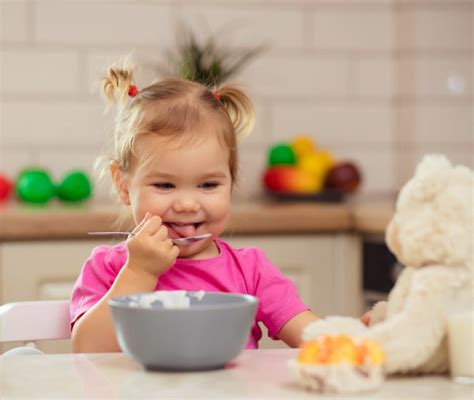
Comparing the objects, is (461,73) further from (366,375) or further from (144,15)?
(366,375)

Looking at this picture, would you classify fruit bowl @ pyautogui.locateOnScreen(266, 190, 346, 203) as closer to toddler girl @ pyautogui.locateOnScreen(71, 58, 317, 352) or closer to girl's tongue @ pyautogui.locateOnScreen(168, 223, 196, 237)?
toddler girl @ pyautogui.locateOnScreen(71, 58, 317, 352)

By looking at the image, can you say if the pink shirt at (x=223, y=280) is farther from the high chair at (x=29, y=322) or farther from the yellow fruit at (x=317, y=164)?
the yellow fruit at (x=317, y=164)

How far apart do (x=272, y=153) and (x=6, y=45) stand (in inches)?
34.4

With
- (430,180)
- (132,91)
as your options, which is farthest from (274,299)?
(430,180)

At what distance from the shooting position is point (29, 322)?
142 cm

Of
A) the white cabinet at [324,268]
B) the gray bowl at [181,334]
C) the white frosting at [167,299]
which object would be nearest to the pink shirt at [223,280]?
the white frosting at [167,299]

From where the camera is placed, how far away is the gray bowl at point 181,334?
Answer: 2.89 feet

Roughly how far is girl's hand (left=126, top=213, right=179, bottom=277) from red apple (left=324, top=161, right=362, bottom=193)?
174 cm

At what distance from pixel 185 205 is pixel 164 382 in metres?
0.57

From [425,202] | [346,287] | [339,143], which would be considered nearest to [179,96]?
[425,202]

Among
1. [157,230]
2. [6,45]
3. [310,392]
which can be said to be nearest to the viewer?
[310,392]

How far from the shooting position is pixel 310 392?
2.75 ft

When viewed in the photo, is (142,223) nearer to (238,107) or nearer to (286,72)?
(238,107)

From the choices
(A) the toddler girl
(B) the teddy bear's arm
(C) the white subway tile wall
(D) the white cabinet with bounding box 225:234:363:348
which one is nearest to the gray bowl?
(B) the teddy bear's arm
